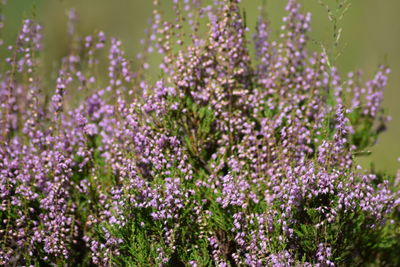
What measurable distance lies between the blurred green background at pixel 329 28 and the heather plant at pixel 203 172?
239 centimetres

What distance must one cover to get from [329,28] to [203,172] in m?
4.20

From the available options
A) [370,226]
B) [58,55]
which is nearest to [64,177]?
[370,226]

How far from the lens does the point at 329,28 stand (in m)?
7.59

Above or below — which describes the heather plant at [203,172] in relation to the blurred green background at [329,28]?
below

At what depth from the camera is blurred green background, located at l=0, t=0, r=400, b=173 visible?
8789 millimetres

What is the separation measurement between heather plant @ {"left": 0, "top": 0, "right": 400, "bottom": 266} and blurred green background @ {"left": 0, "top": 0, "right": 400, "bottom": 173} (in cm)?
239

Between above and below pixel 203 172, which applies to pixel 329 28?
above

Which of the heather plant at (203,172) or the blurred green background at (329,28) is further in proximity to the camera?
the blurred green background at (329,28)

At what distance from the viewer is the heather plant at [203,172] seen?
364cm

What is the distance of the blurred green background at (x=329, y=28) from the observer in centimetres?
879

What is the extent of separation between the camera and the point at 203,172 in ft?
14.7

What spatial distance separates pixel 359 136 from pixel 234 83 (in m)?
1.78

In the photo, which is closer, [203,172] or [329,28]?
[203,172]

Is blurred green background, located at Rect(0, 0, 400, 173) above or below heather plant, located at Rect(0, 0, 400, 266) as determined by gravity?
above
